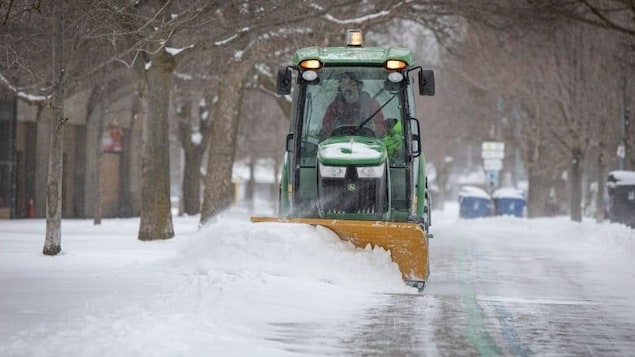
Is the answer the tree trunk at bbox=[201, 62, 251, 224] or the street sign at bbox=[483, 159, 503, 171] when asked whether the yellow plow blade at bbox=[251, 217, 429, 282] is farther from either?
the street sign at bbox=[483, 159, 503, 171]

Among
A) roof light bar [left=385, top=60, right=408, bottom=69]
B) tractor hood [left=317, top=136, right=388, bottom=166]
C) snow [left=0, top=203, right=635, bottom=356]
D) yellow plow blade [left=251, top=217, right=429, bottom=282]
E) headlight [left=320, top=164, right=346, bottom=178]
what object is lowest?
snow [left=0, top=203, right=635, bottom=356]

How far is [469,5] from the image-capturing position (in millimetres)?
27609

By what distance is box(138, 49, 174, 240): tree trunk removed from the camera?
23359mm

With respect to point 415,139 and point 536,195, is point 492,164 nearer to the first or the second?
point 536,195

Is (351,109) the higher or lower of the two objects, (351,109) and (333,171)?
the higher

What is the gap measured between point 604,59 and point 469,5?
30.5ft

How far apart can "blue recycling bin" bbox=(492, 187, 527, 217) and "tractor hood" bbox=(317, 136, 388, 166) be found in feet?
115

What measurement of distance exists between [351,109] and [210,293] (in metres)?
4.27

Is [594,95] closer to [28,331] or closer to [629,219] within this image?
[629,219]

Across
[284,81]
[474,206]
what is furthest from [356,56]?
[474,206]

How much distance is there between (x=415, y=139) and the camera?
47.2 ft

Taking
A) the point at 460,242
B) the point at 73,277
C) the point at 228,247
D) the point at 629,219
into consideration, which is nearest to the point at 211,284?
the point at 228,247

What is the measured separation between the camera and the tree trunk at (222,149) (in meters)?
28.0

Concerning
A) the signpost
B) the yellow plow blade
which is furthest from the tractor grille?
the signpost
